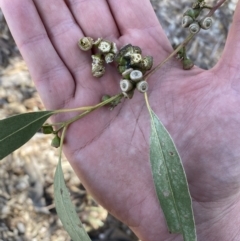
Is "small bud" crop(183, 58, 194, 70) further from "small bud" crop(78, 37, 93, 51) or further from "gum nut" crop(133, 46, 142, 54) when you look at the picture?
"small bud" crop(78, 37, 93, 51)

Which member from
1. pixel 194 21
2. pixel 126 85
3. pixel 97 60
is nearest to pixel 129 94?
pixel 126 85

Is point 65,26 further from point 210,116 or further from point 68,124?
point 210,116

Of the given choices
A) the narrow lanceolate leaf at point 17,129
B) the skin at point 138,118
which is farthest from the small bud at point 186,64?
the narrow lanceolate leaf at point 17,129

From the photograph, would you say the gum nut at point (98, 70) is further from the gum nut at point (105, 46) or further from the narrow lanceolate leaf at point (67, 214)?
the narrow lanceolate leaf at point (67, 214)

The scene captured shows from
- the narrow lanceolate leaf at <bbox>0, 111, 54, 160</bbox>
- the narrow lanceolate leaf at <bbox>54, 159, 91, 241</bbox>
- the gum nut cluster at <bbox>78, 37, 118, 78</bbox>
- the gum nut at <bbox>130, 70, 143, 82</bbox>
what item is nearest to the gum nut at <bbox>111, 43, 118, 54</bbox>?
the gum nut cluster at <bbox>78, 37, 118, 78</bbox>

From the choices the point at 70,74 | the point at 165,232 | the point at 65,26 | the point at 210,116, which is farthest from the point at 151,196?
the point at 65,26
